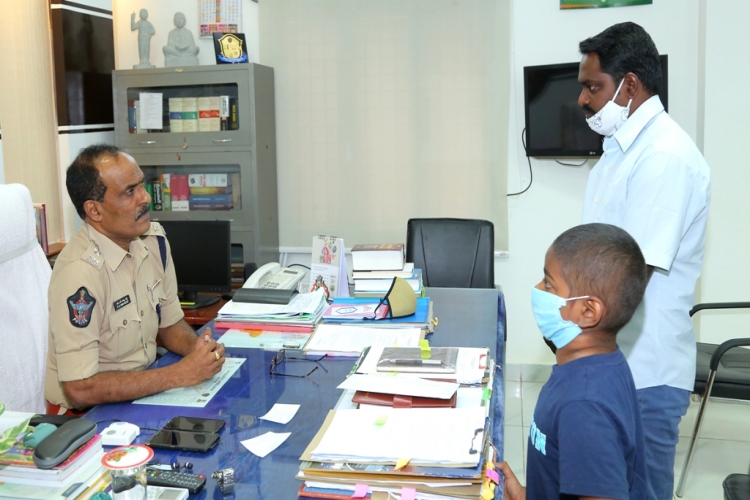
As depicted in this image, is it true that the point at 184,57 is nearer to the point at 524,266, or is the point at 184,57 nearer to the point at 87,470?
the point at 524,266

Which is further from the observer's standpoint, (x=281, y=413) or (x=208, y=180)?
(x=208, y=180)

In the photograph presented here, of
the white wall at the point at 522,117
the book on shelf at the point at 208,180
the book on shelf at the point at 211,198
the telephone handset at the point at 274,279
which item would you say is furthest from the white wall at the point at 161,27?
the telephone handset at the point at 274,279

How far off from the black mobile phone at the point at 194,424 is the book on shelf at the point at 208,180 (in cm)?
258

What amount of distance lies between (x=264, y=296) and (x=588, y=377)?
4.87 ft

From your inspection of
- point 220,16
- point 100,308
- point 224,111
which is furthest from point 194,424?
point 220,16

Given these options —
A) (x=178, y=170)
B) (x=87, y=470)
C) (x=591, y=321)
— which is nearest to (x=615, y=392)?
(x=591, y=321)

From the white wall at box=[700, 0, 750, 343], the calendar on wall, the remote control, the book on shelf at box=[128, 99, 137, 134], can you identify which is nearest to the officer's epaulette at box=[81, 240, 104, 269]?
the remote control

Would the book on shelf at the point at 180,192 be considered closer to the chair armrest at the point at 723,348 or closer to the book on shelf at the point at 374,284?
the book on shelf at the point at 374,284

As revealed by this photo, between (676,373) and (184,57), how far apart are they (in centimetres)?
332

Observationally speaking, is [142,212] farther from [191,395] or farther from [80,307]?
[191,395]

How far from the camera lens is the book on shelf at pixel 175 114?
402cm

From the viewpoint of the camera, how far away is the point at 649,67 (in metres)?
1.89

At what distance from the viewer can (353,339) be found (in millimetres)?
2236

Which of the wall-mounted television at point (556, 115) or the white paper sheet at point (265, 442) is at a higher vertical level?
the wall-mounted television at point (556, 115)
